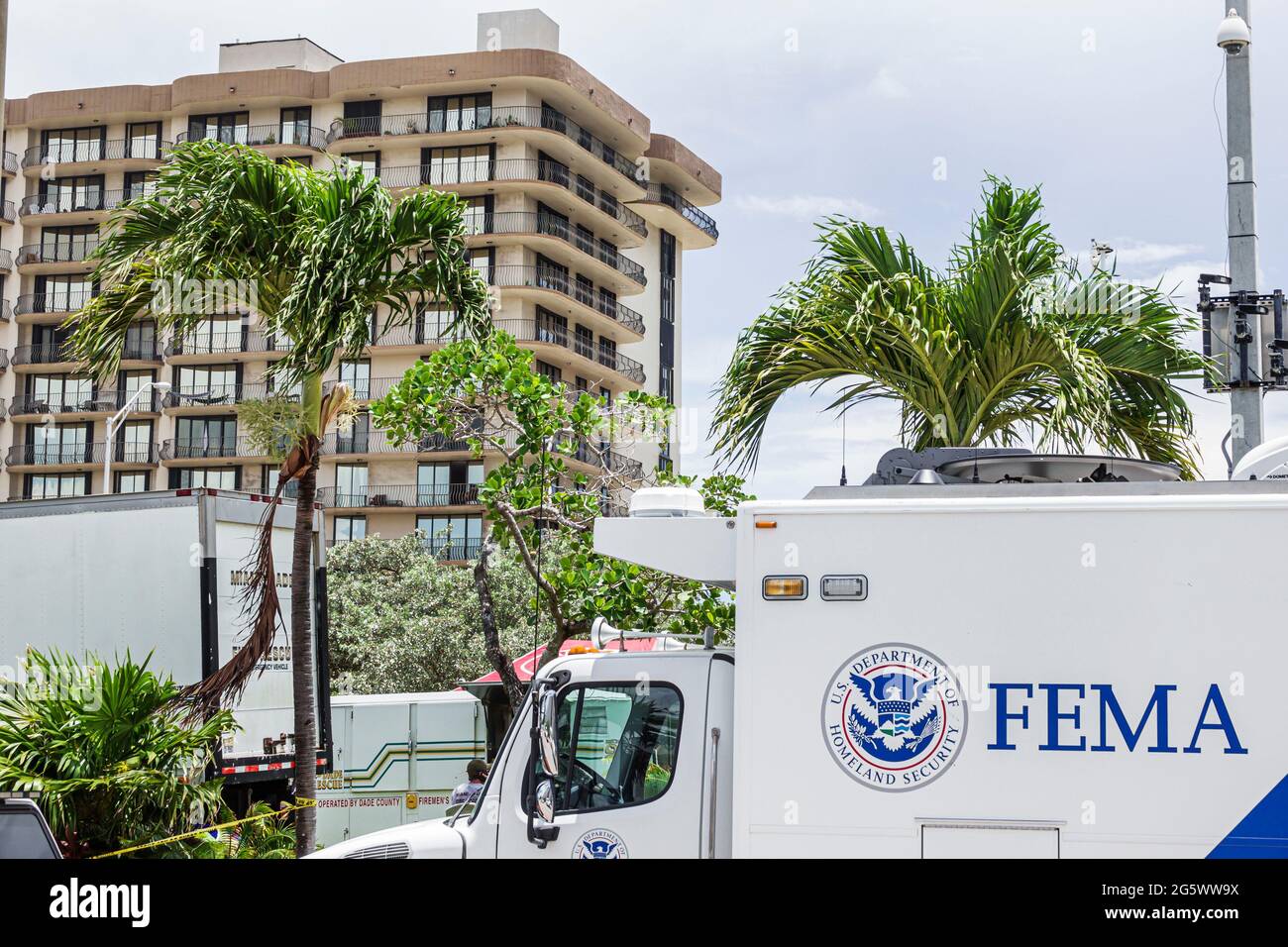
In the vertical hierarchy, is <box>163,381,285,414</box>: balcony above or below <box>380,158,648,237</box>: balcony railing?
below

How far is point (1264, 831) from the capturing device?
5.23 m

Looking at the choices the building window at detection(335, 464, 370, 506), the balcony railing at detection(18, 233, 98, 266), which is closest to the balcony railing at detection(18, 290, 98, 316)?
the balcony railing at detection(18, 233, 98, 266)

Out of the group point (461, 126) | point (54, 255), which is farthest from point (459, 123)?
point (54, 255)

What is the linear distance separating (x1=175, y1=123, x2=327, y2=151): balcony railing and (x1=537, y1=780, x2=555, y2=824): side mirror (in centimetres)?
6570

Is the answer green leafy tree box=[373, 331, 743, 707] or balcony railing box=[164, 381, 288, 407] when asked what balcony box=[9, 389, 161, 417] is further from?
green leafy tree box=[373, 331, 743, 707]

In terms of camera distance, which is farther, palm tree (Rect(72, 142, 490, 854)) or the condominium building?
the condominium building

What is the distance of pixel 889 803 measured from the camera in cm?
554

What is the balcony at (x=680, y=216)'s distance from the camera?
2960 inches

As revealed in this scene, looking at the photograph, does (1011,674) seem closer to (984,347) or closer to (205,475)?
(984,347)

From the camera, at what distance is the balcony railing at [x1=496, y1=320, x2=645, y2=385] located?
64250 millimetres

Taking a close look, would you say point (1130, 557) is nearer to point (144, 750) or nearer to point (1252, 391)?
point (1252, 391)

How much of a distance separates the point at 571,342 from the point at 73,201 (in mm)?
28413

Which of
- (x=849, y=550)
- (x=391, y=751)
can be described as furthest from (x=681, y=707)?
(x=391, y=751)
